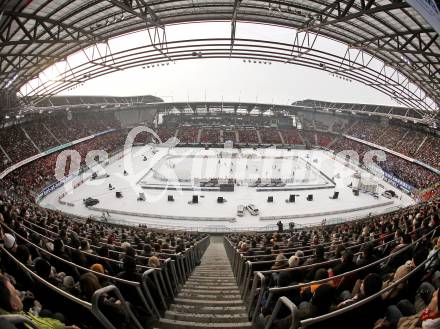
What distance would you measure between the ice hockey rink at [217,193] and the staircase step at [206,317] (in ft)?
54.9

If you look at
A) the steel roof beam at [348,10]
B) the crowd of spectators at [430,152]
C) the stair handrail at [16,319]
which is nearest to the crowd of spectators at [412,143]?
the crowd of spectators at [430,152]

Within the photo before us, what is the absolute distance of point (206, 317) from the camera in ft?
14.5

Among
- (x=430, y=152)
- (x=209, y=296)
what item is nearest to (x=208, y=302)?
(x=209, y=296)

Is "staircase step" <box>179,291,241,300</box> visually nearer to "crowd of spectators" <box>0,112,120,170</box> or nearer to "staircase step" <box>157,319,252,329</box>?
"staircase step" <box>157,319,252,329</box>

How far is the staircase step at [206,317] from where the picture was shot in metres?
4.38

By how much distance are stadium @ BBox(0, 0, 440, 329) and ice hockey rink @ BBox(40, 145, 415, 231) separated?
26cm

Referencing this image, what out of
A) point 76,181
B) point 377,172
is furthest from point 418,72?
point 76,181

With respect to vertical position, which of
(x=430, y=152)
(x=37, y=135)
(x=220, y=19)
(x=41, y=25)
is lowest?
(x=37, y=135)

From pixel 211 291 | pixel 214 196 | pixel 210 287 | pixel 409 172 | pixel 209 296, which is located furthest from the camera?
pixel 409 172

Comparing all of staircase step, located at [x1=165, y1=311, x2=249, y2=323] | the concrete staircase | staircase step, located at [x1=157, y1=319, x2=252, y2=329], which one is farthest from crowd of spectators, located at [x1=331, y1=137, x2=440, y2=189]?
staircase step, located at [x1=157, y1=319, x2=252, y2=329]

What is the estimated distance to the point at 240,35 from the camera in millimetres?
22578

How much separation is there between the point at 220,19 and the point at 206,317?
66.0 feet

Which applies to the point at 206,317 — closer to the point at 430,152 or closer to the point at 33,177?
the point at 33,177

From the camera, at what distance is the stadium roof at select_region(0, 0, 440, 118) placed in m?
14.9
